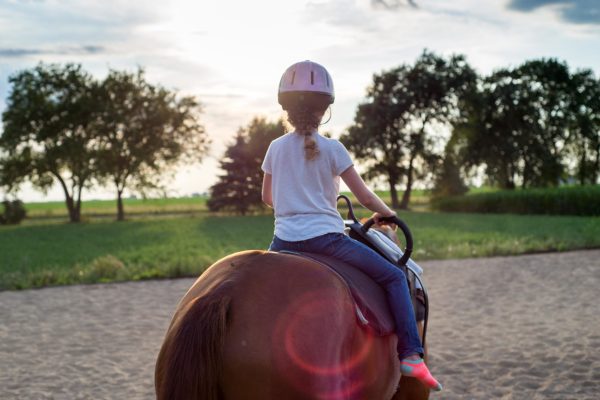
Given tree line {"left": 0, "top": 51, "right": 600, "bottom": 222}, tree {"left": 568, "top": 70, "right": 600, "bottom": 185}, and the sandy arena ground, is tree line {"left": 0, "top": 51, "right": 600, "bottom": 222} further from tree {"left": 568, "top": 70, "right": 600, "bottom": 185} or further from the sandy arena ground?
the sandy arena ground

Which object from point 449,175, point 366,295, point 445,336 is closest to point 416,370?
point 366,295

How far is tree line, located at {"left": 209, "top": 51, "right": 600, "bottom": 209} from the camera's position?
59.1 meters

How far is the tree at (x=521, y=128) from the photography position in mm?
59531

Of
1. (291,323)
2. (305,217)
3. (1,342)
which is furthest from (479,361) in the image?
(1,342)

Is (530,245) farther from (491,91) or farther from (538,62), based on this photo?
(538,62)

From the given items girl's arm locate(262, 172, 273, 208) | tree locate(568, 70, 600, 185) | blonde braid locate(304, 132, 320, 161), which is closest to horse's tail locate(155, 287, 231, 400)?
blonde braid locate(304, 132, 320, 161)

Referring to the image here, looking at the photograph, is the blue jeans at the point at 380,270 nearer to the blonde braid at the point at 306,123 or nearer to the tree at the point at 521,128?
the blonde braid at the point at 306,123

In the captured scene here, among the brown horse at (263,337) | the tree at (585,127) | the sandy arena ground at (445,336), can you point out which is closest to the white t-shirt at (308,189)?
the brown horse at (263,337)

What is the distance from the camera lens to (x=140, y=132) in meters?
55.2

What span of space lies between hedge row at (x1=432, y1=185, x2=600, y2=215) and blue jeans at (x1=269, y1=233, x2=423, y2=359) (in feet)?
128

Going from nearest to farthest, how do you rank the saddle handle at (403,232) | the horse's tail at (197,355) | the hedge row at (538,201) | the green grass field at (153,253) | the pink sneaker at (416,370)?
1. the horse's tail at (197,355)
2. the pink sneaker at (416,370)
3. the saddle handle at (403,232)
4. the green grass field at (153,253)
5. the hedge row at (538,201)

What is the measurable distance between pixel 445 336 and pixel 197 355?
21.4 feet

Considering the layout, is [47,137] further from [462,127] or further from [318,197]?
[318,197]

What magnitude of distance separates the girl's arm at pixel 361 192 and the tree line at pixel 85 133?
5026cm
